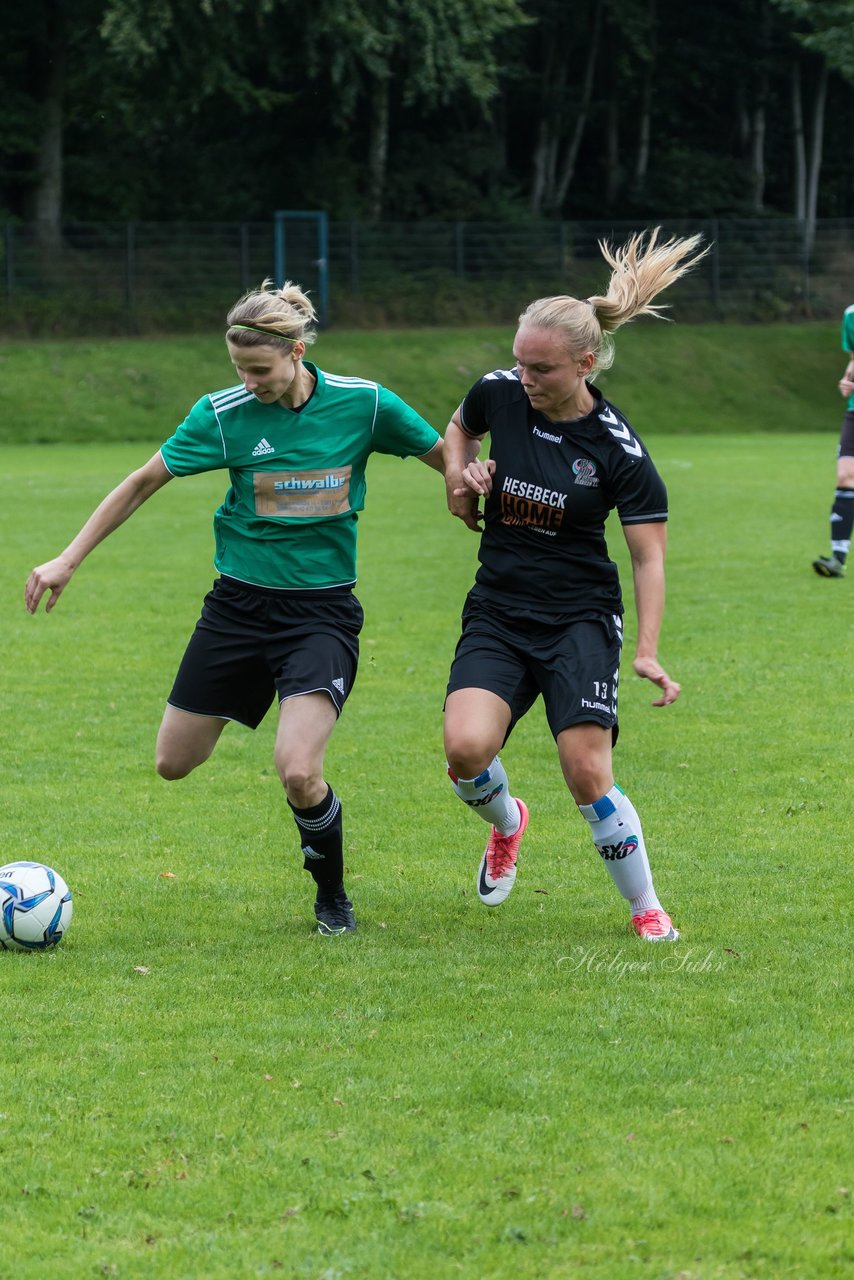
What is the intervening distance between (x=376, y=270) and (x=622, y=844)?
128 ft

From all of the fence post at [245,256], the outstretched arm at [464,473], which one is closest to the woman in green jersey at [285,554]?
the outstretched arm at [464,473]

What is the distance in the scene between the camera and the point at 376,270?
43.1 meters

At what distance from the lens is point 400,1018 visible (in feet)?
16.2

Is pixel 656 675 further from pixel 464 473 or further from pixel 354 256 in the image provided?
pixel 354 256

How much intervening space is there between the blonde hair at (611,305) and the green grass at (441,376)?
2834cm

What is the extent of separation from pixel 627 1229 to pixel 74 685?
7331 mm

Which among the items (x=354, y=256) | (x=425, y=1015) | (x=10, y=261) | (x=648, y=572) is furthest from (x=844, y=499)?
(x=354, y=256)

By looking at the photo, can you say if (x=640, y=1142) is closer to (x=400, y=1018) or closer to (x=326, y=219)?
(x=400, y=1018)

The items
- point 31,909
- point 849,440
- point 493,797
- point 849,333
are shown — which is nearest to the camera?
point 31,909

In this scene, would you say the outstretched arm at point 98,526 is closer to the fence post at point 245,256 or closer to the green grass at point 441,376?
the green grass at point 441,376

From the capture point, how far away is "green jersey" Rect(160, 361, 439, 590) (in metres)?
5.93

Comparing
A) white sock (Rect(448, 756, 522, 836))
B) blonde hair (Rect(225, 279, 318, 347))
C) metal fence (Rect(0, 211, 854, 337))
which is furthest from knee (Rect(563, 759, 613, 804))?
metal fence (Rect(0, 211, 854, 337))

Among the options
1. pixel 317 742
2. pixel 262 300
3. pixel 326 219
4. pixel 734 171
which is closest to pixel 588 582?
pixel 317 742

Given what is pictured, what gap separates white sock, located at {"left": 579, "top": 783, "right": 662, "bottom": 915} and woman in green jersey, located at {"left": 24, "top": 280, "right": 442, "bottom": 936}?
936 mm
